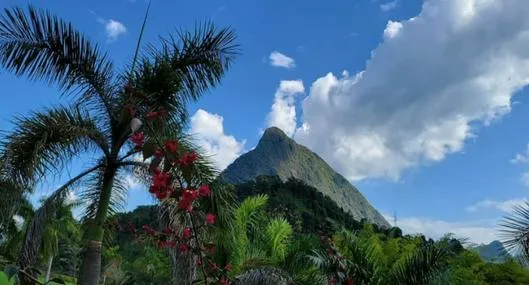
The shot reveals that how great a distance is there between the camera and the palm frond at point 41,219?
6363mm

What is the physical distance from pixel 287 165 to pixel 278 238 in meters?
159

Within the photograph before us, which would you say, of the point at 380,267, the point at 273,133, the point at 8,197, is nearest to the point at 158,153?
the point at 8,197

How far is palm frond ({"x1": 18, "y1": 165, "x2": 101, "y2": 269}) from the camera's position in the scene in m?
6.36

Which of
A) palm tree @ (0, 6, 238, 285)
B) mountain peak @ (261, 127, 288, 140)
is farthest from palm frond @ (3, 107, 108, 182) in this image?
mountain peak @ (261, 127, 288, 140)

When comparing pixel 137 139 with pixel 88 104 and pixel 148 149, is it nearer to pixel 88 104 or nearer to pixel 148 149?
pixel 148 149

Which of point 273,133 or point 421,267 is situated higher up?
point 273,133

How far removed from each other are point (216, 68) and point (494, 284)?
45.0 ft

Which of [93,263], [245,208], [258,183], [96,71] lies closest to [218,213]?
[93,263]

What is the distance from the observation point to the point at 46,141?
657 cm

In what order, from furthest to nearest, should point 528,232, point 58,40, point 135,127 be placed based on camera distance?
point 58,40 < point 528,232 < point 135,127

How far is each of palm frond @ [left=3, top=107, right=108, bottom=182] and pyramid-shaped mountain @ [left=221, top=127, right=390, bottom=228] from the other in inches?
5272

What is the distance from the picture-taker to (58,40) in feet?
23.3

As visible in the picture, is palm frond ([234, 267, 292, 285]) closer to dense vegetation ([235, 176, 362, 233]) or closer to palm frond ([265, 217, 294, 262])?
palm frond ([265, 217, 294, 262])

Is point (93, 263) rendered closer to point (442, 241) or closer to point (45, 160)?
point (45, 160)
